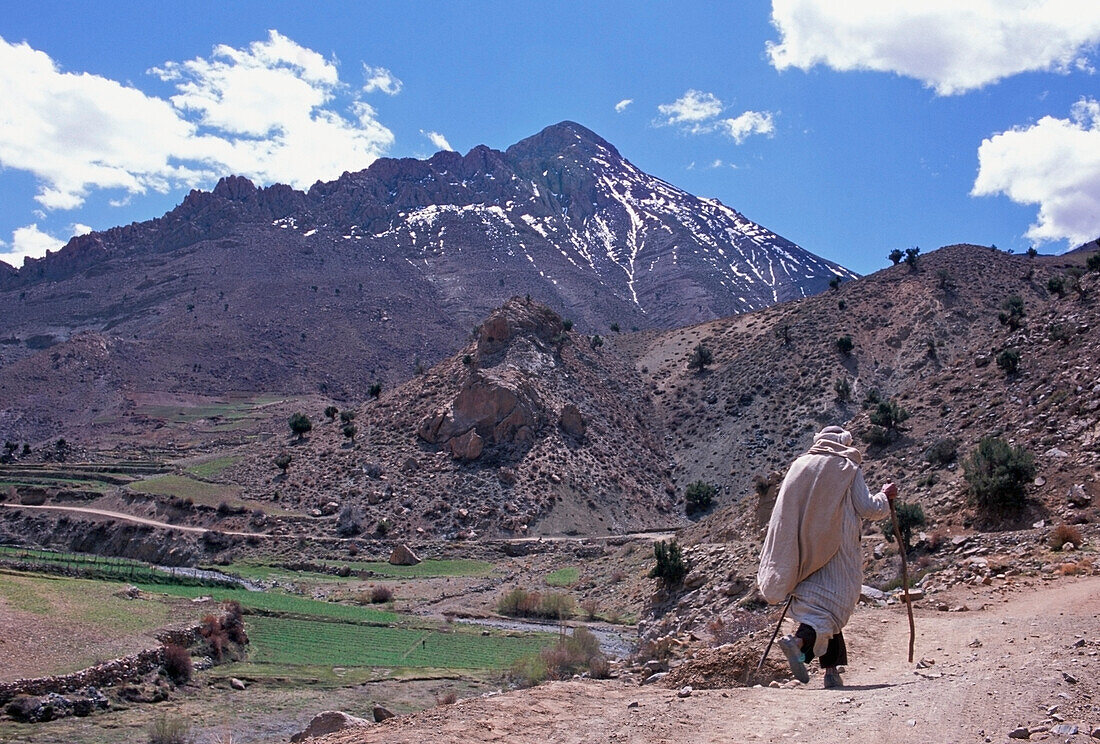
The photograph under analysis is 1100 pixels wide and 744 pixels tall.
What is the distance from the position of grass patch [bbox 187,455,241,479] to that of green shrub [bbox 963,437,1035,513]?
162 feet

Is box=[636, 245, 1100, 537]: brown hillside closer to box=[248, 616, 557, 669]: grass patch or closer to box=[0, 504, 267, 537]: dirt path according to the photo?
box=[248, 616, 557, 669]: grass patch

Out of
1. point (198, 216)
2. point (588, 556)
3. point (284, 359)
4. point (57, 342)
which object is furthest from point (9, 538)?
point (198, 216)

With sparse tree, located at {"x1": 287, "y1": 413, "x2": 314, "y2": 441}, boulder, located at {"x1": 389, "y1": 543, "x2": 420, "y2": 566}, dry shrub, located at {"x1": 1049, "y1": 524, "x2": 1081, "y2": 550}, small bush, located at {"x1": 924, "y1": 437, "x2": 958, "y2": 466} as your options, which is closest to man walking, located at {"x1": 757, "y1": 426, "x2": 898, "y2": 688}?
dry shrub, located at {"x1": 1049, "y1": 524, "x2": 1081, "y2": 550}

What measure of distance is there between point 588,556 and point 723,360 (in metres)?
31.4

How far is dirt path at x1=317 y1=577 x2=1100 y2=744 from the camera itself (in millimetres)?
5551

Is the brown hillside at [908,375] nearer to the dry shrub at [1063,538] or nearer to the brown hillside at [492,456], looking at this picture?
the dry shrub at [1063,538]

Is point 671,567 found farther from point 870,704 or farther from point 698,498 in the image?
point 698,498

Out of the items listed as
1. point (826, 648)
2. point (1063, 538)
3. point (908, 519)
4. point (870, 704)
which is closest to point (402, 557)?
point (908, 519)

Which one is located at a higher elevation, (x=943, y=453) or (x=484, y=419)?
(x=484, y=419)

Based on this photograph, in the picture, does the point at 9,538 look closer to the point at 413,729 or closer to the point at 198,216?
the point at 413,729

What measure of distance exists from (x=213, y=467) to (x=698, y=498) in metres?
33.9

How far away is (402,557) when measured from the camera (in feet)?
141

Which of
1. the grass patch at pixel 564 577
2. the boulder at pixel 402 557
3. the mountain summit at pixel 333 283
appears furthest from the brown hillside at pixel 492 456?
the mountain summit at pixel 333 283

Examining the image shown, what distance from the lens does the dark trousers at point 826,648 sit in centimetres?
758
